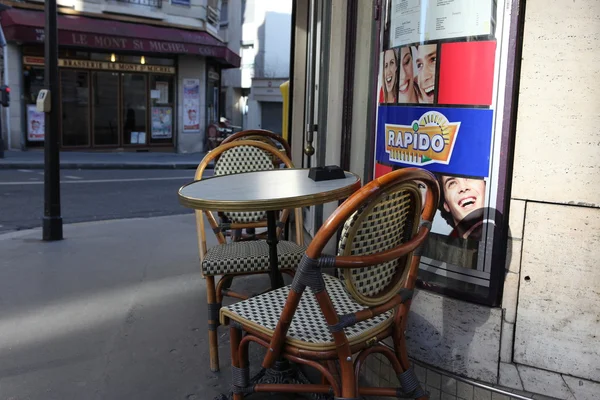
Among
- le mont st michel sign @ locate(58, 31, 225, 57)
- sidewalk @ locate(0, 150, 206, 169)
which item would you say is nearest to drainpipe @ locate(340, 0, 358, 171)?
sidewalk @ locate(0, 150, 206, 169)

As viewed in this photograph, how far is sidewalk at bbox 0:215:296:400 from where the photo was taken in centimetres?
304

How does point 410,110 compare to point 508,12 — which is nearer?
point 508,12

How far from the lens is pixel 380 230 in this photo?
81.7 inches

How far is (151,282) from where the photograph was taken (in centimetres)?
476

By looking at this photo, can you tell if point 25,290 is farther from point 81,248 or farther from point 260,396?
point 260,396

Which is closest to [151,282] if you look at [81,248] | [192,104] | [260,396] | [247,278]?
[247,278]

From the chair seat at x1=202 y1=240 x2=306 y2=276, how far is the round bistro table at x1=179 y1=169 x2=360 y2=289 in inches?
4.0

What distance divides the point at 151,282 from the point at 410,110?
2.75 metres

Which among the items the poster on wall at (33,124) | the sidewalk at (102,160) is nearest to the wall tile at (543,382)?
the sidewalk at (102,160)

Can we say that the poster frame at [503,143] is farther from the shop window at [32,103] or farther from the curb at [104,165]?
the shop window at [32,103]

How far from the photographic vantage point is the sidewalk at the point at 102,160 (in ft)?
48.0

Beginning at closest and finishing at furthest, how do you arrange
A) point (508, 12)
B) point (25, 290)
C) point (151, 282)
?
point (508, 12) < point (25, 290) < point (151, 282)

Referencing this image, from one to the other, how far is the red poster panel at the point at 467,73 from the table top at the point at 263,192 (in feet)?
2.02

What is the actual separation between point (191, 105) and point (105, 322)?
58.6 ft
